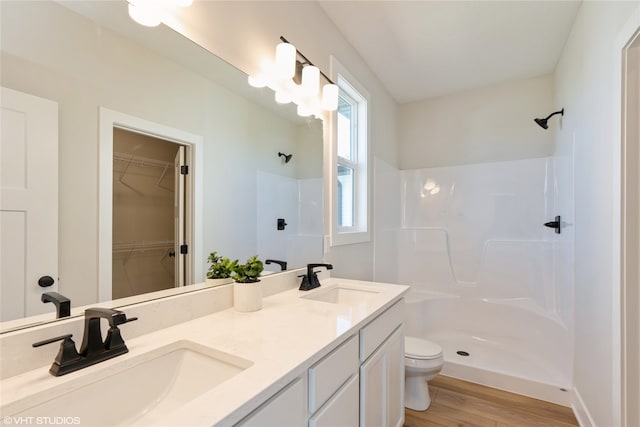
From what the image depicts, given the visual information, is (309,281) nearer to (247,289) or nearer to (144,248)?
(247,289)

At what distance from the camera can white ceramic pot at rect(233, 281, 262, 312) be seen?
1.17 m

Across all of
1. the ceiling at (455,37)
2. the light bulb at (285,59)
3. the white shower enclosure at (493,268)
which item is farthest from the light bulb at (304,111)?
the white shower enclosure at (493,268)

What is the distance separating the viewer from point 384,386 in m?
1.40

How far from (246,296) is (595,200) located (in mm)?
1845

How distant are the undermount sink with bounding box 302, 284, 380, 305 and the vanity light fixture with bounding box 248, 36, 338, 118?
105 cm

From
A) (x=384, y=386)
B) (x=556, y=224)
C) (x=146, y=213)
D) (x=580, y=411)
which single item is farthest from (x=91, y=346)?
(x=556, y=224)

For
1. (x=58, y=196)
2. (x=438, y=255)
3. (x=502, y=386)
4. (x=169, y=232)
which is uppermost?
(x=58, y=196)

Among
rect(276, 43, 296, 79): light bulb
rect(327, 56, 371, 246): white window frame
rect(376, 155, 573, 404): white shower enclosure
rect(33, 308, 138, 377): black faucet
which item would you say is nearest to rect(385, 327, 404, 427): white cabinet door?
rect(327, 56, 371, 246): white window frame

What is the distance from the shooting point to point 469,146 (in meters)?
3.06

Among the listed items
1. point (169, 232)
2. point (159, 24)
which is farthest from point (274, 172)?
point (159, 24)

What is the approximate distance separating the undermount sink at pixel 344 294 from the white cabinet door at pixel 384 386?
239 mm

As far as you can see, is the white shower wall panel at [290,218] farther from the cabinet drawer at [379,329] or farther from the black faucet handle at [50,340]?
the black faucet handle at [50,340]

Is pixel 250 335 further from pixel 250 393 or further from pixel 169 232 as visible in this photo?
pixel 169 232

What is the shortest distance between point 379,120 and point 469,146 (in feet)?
3.36
